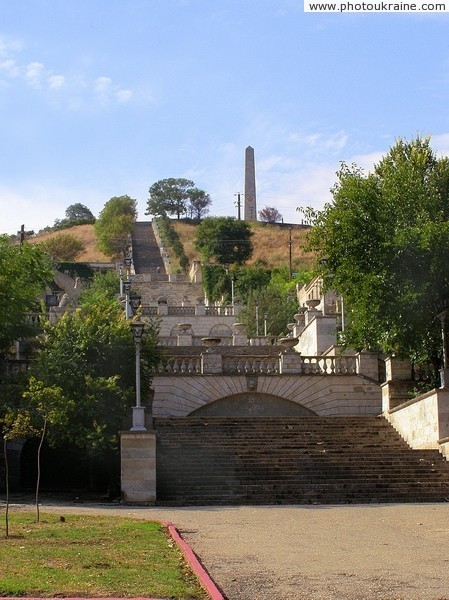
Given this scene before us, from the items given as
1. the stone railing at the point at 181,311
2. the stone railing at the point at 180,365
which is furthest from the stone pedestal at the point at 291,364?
the stone railing at the point at 181,311

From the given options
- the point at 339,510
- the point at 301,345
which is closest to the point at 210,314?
the point at 301,345

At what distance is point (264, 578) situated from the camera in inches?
472

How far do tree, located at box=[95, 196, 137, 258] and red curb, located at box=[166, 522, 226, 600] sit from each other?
109 m

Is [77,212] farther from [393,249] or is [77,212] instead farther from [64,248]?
Answer: [393,249]

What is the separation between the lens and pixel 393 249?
30.5 meters

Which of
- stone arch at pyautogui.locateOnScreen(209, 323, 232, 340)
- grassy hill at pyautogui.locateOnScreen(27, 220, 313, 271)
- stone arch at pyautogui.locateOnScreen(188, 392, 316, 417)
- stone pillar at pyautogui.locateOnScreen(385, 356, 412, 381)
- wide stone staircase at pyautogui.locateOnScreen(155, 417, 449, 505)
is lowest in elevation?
wide stone staircase at pyautogui.locateOnScreen(155, 417, 449, 505)

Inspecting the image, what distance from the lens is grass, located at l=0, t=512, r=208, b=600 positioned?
10586 millimetres

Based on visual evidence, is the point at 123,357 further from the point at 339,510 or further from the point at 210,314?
the point at 210,314

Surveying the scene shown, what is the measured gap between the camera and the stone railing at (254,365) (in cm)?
3647

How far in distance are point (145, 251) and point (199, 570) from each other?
111701 mm

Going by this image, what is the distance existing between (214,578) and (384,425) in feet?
71.2

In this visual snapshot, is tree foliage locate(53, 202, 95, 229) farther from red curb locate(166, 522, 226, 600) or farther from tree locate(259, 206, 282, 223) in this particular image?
red curb locate(166, 522, 226, 600)

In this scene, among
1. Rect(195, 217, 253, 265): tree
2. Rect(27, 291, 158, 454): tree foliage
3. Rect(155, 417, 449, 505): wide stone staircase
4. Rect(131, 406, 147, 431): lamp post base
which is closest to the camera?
Rect(155, 417, 449, 505): wide stone staircase

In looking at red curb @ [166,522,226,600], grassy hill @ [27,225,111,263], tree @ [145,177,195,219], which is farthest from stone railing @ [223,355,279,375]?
tree @ [145,177,195,219]
